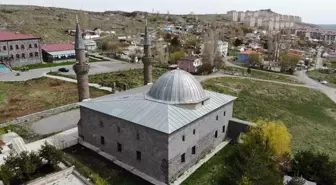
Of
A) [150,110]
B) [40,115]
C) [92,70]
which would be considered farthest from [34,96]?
[150,110]

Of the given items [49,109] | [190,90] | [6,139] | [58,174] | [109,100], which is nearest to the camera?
[58,174]

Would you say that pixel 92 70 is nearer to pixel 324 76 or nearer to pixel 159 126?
pixel 159 126

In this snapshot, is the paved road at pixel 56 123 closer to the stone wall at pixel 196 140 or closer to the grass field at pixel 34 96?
the grass field at pixel 34 96

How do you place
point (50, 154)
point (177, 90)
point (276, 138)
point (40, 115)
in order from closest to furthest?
point (50, 154) → point (276, 138) → point (177, 90) → point (40, 115)

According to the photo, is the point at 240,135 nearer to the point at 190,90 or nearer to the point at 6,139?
the point at 190,90

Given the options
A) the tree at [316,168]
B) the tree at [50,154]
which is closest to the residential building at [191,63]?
the tree at [316,168]

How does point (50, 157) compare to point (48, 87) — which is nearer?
point (50, 157)

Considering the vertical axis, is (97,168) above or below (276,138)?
below

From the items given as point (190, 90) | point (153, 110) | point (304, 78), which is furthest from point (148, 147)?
point (304, 78)
